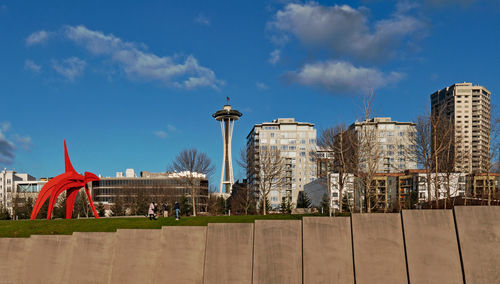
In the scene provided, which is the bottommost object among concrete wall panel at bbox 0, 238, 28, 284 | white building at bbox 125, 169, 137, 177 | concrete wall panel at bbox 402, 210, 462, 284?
concrete wall panel at bbox 0, 238, 28, 284

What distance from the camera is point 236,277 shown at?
634 inches

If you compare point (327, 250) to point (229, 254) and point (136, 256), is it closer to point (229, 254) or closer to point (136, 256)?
point (229, 254)

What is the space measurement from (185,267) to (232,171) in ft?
379

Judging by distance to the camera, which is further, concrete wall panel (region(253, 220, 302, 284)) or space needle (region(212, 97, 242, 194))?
space needle (region(212, 97, 242, 194))

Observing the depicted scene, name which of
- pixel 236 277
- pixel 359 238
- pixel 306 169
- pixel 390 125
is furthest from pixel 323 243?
pixel 390 125

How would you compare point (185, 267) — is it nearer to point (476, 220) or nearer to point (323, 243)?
point (323, 243)

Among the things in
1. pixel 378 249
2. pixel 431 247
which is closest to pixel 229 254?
pixel 378 249

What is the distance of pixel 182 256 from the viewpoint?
16.8 meters

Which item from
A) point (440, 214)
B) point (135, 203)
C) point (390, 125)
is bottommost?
point (135, 203)

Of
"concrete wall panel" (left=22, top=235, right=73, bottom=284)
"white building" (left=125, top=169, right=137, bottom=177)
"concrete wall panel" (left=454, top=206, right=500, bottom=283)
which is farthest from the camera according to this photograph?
"white building" (left=125, top=169, right=137, bottom=177)

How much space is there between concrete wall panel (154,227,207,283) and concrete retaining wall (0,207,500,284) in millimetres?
41

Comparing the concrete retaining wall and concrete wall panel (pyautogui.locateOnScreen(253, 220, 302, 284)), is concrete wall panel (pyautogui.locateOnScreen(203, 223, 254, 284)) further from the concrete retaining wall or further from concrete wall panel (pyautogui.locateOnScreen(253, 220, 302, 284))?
concrete wall panel (pyautogui.locateOnScreen(253, 220, 302, 284))

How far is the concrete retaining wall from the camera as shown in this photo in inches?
588

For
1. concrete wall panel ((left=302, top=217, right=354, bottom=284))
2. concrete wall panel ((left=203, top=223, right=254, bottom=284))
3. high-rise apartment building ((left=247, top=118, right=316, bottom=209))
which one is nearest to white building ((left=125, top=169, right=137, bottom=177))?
high-rise apartment building ((left=247, top=118, right=316, bottom=209))
